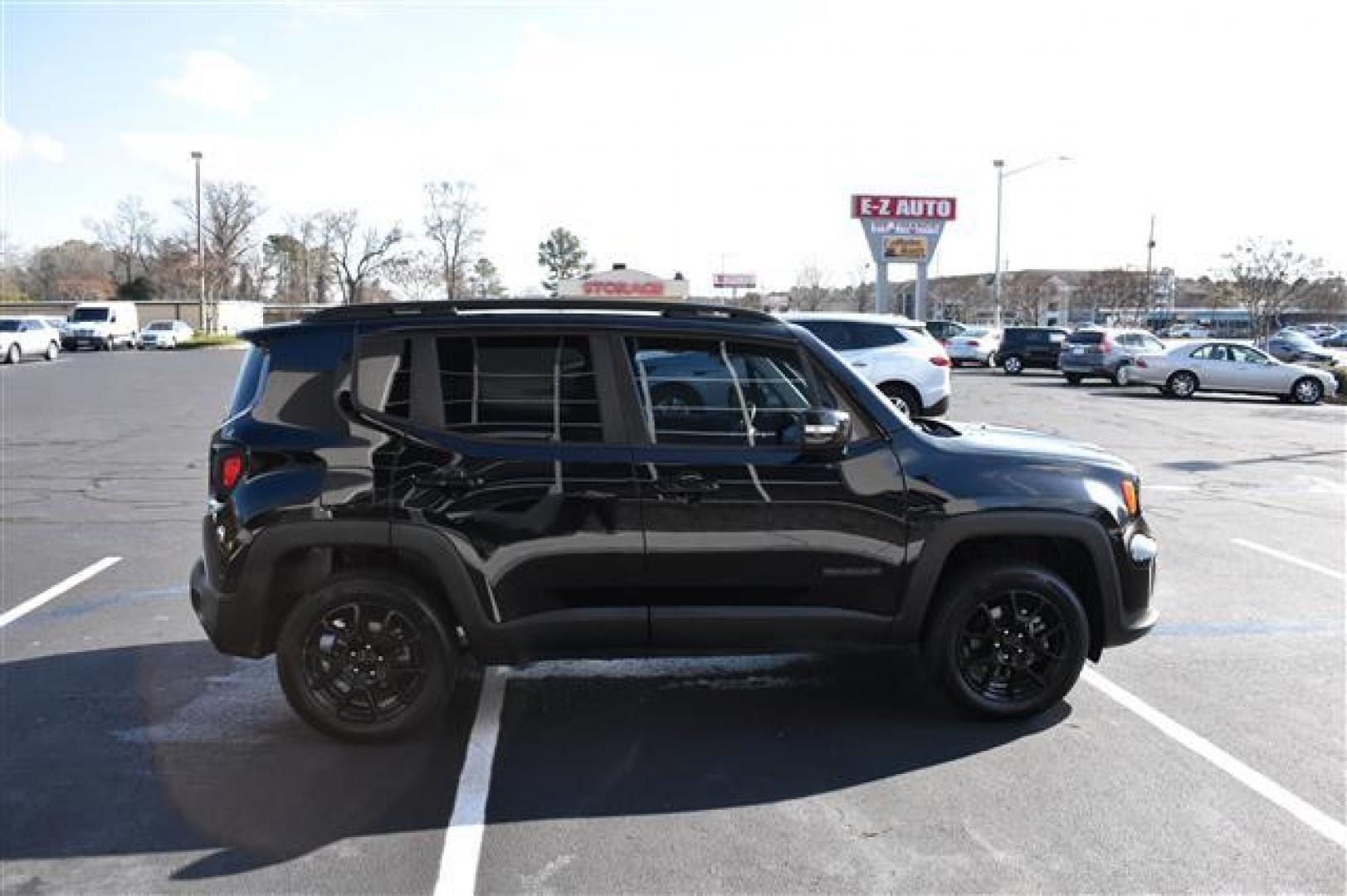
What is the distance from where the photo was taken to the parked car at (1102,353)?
1133 inches

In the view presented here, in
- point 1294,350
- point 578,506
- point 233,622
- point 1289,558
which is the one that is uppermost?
point 1294,350

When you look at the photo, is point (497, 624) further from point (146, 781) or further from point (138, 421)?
point (138, 421)

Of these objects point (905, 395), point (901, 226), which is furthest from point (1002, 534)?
point (901, 226)

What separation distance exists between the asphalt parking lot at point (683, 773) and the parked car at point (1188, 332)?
248 feet

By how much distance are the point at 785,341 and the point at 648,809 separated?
205 cm

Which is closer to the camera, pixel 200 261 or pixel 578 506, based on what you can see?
pixel 578 506

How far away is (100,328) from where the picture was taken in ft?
156

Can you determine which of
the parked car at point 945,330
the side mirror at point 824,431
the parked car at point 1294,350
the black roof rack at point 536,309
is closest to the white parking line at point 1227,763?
the side mirror at point 824,431

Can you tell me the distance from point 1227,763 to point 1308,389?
80.8ft

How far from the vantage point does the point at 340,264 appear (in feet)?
297

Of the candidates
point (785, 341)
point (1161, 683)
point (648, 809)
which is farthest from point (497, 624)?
point (1161, 683)

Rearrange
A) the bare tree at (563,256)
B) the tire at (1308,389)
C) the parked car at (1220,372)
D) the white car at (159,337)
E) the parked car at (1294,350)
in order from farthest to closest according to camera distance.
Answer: the bare tree at (563,256) < the white car at (159,337) < the parked car at (1294,350) < the parked car at (1220,372) < the tire at (1308,389)

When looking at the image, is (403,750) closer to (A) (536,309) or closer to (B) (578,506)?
(B) (578,506)

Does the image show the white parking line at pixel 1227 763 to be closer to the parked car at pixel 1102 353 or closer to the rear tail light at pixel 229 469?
the rear tail light at pixel 229 469
